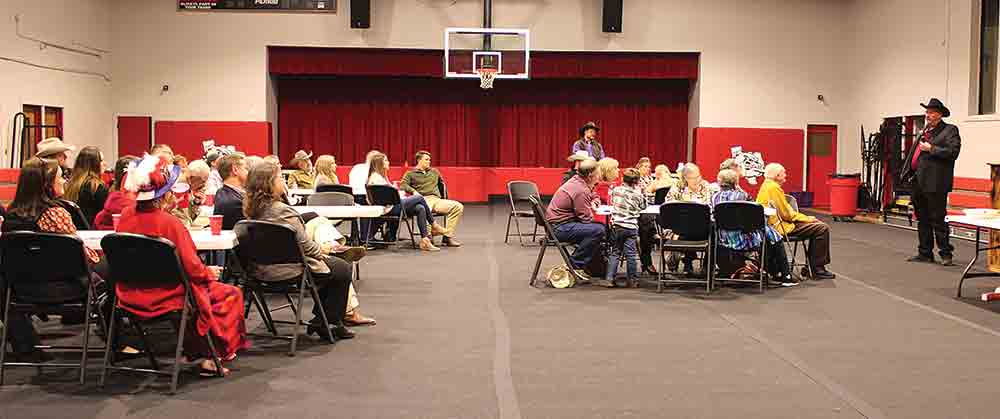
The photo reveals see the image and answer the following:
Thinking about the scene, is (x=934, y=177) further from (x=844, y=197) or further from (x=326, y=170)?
(x=326, y=170)

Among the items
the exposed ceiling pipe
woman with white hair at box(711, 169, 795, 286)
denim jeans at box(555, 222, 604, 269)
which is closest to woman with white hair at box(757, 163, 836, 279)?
woman with white hair at box(711, 169, 795, 286)

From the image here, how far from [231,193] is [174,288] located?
68.9 inches

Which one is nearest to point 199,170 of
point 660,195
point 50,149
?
point 50,149

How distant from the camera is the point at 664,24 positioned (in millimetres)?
18359

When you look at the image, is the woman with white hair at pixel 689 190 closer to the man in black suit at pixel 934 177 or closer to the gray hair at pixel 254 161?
the man in black suit at pixel 934 177

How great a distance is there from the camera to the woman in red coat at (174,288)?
4684 millimetres

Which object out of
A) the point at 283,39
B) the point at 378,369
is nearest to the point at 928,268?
the point at 378,369

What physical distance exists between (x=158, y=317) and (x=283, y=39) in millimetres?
14060

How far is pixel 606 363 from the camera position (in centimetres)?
532

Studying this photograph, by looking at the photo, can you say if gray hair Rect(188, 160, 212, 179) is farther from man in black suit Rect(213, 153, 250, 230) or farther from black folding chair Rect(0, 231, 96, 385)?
black folding chair Rect(0, 231, 96, 385)

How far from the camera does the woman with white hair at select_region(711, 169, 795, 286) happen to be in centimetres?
801

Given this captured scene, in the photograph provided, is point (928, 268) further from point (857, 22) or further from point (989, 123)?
point (857, 22)

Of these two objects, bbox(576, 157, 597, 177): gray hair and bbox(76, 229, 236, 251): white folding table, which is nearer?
bbox(76, 229, 236, 251): white folding table

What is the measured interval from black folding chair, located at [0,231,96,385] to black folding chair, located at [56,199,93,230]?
1174 millimetres
